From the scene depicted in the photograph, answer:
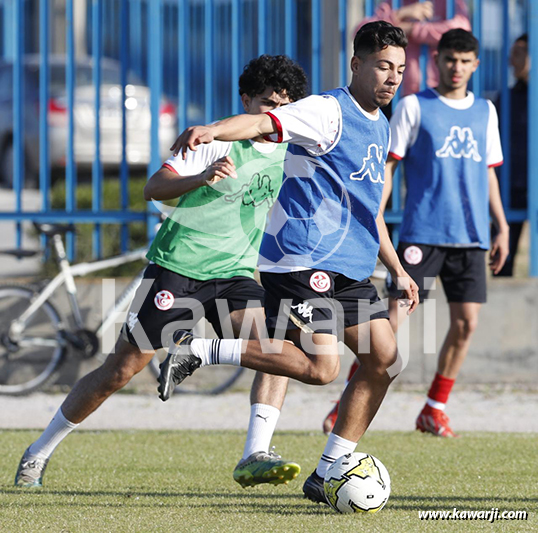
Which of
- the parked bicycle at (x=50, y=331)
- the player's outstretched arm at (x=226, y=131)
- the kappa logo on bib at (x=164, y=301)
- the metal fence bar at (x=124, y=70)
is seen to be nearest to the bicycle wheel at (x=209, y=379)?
the parked bicycle at (x=50, y=331)

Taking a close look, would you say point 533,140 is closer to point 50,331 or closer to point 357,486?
point 50,331

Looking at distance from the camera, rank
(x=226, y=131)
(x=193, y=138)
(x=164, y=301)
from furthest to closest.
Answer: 1. (x=164, y=301)
2. (x=226, y=131)
3. (x=193, y=138)

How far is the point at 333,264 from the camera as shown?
14.7 feet

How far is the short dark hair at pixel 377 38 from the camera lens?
435 centimetres

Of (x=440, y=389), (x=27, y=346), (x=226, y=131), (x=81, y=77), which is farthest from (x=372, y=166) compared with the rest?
(x=81, y=77)

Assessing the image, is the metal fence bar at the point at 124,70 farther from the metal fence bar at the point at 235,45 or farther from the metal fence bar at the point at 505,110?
the metal fence bar at the point at 505,110

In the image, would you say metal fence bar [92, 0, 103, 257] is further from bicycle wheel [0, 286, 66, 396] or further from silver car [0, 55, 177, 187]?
silver car [0, 55, 177, 187]

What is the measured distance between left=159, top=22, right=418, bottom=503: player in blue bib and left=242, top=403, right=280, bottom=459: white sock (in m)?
0.21

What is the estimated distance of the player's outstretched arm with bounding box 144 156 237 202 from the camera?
4.09 m

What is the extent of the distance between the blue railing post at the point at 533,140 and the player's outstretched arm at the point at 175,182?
462 cm

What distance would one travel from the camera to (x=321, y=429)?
6.77m

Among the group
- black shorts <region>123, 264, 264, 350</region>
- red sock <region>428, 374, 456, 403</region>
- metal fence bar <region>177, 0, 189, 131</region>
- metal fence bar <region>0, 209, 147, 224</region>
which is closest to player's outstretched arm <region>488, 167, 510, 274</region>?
red sock <region>428, 374, 456, 403</region>

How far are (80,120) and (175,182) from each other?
7.61 metres

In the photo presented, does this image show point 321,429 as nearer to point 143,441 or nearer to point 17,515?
point 143,441
